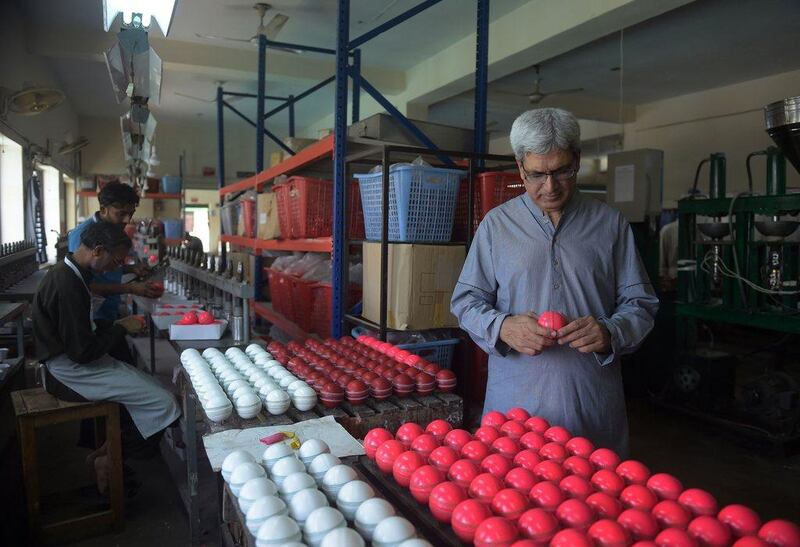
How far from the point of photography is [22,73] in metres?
7.21

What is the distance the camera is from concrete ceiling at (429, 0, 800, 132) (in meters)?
6.41

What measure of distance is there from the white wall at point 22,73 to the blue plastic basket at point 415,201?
4.97 m

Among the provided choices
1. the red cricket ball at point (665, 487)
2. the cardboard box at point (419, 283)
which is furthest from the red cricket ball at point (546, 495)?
the cardboard box at point (419, 283)

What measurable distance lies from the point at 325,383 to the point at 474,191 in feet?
6.00

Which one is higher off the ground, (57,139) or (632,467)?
(57,139)

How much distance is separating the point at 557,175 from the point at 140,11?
77.2 inches

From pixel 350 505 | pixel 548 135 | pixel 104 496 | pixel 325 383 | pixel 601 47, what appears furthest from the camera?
pixel 601 47

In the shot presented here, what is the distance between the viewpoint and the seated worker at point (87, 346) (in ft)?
9.60

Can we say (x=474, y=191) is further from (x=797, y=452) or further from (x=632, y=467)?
(x=797, y=452)

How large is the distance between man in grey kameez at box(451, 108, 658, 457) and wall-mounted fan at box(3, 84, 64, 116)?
525 centimetres

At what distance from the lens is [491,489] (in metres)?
1.16

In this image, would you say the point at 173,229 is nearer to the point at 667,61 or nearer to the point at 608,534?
the point at 667,61

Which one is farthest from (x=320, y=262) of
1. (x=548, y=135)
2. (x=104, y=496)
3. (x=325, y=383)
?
(x=548, y=135)

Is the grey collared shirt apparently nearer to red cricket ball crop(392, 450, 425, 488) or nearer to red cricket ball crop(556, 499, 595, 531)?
red cricket ball crop(392, 450, 425, 488)
